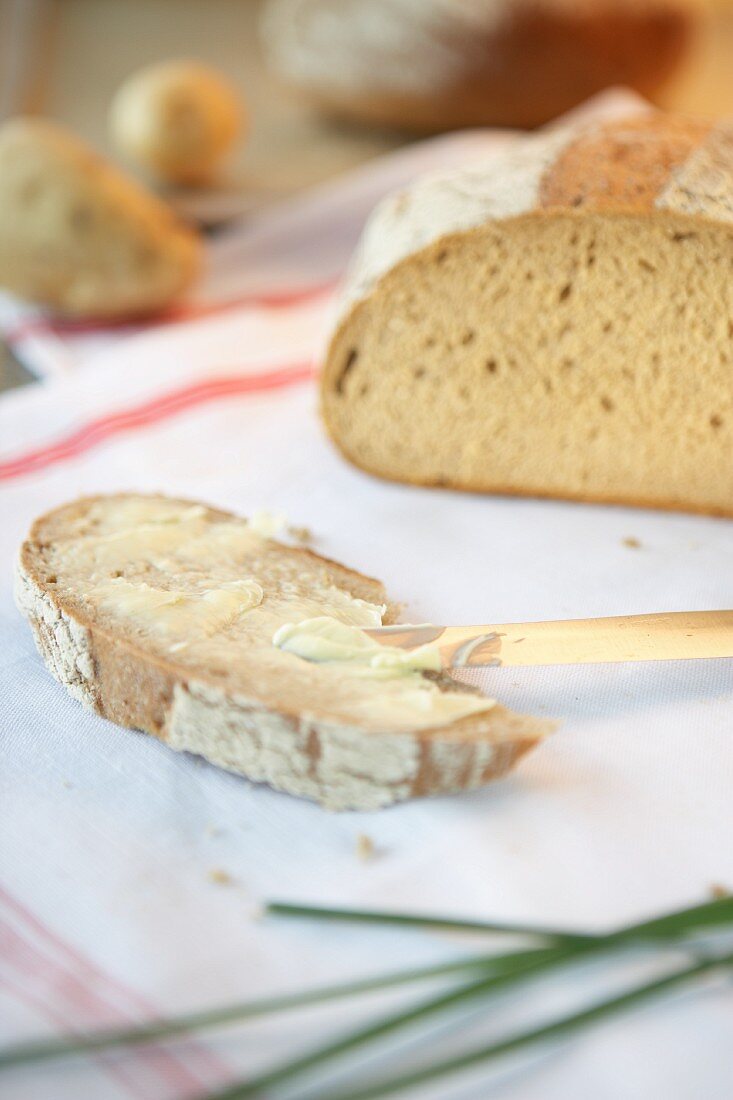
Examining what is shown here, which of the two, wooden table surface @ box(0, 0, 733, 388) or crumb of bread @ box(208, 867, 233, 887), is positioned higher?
wooden table surface @ box(0, 0, 733, 388)

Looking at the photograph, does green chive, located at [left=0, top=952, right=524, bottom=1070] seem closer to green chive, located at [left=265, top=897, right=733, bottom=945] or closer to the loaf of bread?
green chive, located at [left=265, top=897, right=733, bottom=945]

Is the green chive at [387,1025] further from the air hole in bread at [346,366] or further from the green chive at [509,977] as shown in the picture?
the air hole in bread at [346,366]

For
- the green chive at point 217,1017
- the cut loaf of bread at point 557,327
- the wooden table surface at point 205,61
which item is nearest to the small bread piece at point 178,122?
the wooden table surface at point 205,61

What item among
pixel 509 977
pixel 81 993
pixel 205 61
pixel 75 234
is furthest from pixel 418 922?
pixel 205 61

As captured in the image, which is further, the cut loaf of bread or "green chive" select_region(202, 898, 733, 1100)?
the cut loaf of bread

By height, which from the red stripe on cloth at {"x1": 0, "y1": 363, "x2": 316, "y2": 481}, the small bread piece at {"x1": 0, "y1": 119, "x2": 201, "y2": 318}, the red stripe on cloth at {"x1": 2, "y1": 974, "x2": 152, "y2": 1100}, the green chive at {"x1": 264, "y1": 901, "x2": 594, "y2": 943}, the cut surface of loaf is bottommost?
the red stripe on cloth at {"x1": 2, "y1": 974, "x2": 152, "y2": 1100}

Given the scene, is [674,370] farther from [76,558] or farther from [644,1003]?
[644,1003]

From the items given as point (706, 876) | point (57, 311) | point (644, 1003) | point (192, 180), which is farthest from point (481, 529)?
point (192, 180)

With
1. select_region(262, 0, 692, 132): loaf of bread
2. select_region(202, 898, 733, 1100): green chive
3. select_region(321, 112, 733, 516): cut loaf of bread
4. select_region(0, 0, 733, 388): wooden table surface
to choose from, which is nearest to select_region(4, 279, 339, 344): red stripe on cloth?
select_region(0, 0, 733, 388): wooden table surface
